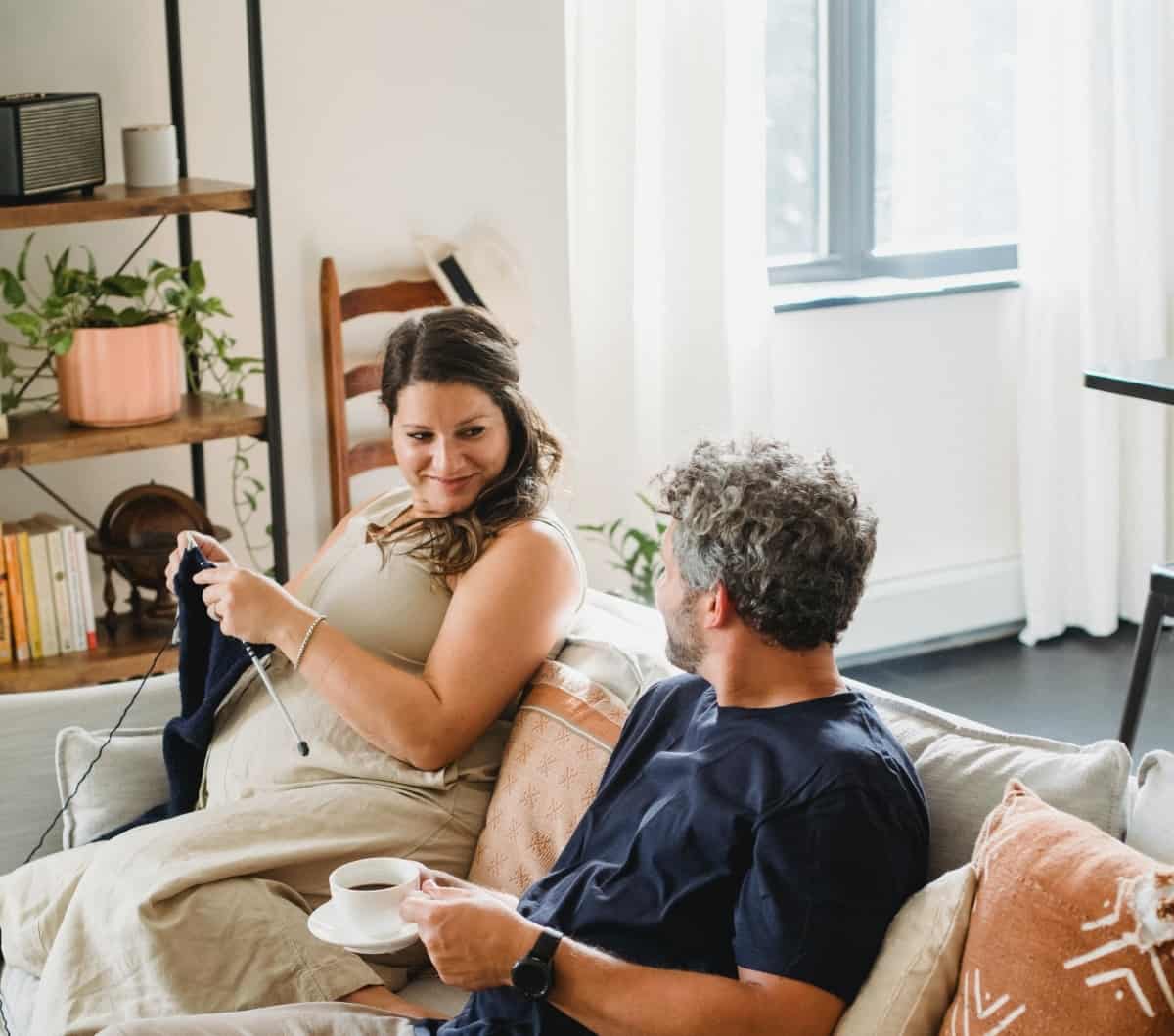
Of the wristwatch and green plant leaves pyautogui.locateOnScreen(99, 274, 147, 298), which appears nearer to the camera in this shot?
the wristwatch

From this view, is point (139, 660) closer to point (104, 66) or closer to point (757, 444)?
point (104, 66)

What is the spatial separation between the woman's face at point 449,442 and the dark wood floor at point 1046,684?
2.03 meters

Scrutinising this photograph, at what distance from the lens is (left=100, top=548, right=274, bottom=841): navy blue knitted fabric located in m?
2.19

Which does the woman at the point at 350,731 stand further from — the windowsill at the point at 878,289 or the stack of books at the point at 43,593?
the windowsill at the point at 878,289

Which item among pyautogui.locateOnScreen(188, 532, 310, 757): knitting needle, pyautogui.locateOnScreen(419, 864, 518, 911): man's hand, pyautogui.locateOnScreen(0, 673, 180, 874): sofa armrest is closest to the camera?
pyautogui.locateOnScreen(419, 864, 518, 911): man's hand

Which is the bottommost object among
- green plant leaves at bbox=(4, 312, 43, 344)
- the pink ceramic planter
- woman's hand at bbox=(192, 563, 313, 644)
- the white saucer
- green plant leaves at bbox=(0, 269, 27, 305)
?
the white saucer

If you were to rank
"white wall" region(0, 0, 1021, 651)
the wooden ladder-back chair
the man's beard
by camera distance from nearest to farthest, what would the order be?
the man's beard, "white wall" region(0, 0, 1021, 651), the wooden ladder-back chair

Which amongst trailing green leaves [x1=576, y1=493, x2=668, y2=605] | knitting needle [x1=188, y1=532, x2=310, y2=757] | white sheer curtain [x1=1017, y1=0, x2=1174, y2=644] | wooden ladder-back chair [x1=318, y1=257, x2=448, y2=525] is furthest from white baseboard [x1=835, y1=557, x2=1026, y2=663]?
knitting needle [x1=188, y1=532, x2=310, y2=757]

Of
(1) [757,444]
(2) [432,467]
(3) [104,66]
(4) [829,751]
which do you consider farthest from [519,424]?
(3) [104,66]

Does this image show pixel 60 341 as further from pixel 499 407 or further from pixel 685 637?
pixel 685 637

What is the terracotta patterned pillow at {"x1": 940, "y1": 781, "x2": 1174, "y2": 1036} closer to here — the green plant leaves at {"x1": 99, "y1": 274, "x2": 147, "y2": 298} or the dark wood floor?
the green plant leaves at {"x1": 99, "y1": 274, "x2": 147, "y2": 298}

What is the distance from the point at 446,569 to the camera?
2.12m

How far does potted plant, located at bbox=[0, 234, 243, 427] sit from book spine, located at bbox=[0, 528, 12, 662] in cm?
28

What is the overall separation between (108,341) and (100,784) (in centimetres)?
84
